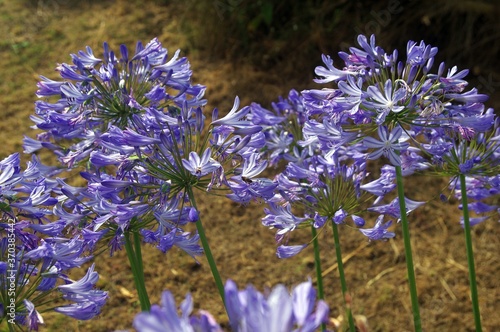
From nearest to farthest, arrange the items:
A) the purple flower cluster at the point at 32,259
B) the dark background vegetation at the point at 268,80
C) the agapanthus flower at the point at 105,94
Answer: the purple flower cluster at the point at 32,259 < the agapanthus flower at the point at 105,94 < the dark background vegetation at the point at 268,80

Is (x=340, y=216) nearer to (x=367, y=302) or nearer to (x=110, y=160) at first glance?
(x=110, y=160)

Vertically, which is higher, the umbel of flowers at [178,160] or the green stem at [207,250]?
the umbel of flowers at [178,160]

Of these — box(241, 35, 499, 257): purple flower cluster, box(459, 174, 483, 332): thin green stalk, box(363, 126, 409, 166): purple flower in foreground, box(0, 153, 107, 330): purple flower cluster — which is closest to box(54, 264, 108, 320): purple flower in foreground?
box(0, 153, 107, 330): purple flower cluster

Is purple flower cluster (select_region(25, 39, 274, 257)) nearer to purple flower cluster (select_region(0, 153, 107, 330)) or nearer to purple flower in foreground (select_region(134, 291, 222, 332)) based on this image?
purple flower cluster (select_region(0, 153, 107, 330))

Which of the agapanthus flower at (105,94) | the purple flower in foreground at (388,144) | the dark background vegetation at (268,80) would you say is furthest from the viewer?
the dark background vegetation at (268,80)

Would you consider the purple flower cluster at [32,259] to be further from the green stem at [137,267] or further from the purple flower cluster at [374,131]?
the purple flower cluster at [374,131]

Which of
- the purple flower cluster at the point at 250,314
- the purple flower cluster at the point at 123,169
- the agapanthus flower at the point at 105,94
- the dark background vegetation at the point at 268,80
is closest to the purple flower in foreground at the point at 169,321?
the purple flower cluster at the point at 250,314
